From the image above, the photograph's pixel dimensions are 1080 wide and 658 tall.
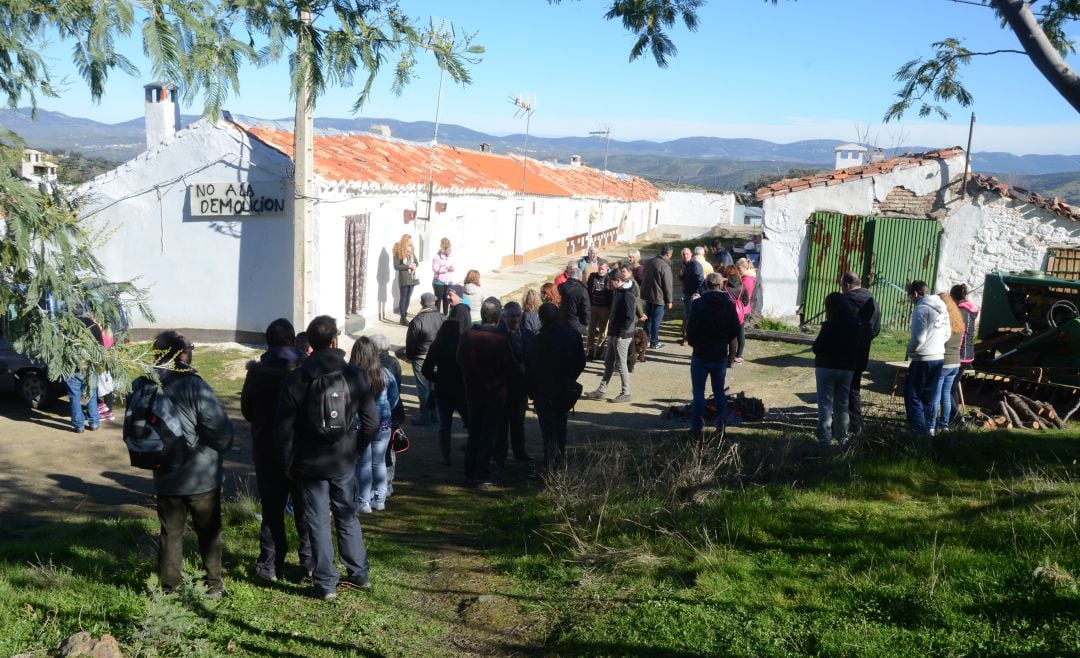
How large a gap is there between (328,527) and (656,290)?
9.66m

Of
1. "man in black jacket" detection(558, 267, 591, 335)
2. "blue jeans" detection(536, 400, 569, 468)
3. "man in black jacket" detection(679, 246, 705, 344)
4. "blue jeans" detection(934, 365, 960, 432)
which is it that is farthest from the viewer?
"man in black jacket" detection(679, 246, 705, 344)

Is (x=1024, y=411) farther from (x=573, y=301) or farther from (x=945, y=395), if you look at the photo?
(x=573, y=301)

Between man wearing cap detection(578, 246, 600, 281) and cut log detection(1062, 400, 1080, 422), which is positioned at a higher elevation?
man wearing cap detection(578, 246, 600, 281)

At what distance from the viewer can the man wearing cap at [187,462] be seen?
513 cm

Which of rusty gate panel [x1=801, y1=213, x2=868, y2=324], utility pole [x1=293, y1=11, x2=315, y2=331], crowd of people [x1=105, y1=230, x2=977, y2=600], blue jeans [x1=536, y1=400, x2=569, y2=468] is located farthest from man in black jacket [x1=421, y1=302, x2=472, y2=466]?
rusty gate panel [x1=801, y1=213, x2=868, y2=324]

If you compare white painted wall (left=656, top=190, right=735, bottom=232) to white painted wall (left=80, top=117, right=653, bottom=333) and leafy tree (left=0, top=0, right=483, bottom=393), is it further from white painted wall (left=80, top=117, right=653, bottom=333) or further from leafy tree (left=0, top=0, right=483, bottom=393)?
leafy tree (left=0, top=0, right=483, bottom=393)

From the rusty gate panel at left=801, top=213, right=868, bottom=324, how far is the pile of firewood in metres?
6.43

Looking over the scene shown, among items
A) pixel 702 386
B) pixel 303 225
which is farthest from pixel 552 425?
pixel 303 225

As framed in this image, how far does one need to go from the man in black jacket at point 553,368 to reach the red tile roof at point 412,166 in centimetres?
760

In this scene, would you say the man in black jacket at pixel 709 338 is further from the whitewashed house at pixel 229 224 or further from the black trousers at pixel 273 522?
the whitewashed house at pixel 229 224

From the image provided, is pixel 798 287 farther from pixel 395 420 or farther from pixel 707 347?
pixel 395 420

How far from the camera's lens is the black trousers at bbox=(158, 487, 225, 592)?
5273mm

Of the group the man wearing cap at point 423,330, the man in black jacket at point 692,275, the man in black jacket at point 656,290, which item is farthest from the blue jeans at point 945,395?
the man in black jacket at point 692,275

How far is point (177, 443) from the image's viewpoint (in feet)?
16.7
